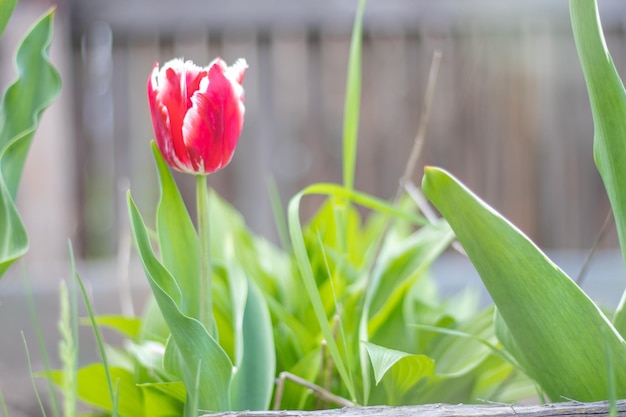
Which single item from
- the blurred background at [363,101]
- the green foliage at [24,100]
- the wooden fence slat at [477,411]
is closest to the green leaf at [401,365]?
the wooden fence slat at [477,411]

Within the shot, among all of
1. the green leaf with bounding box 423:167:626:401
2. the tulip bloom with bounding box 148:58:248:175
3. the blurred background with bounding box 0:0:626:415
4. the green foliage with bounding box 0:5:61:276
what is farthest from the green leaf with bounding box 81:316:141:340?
the blurred background with bounding box 0:0:626:415

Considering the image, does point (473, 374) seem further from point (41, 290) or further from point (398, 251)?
point (41, 290)

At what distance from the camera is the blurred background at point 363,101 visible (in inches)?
88.4

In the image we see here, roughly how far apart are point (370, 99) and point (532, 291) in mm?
→ 1966

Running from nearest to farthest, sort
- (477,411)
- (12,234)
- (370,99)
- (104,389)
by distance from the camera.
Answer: (477,411) < (12,234) < (104,389) < (370,99)

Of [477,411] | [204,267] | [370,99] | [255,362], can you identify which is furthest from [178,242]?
[370,99]

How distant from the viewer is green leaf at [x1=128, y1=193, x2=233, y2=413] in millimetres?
436

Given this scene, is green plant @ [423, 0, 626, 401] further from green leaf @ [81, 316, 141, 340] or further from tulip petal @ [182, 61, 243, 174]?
green leaf @ [81, 316, 141, 340]

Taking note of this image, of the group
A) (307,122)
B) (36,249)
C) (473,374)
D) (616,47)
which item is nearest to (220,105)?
Answer: (473,374)

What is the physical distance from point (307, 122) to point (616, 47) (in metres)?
1.09

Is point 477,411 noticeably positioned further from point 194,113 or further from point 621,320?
point 194,113

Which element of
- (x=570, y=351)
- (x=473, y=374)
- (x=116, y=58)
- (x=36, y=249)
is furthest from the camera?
(x=116, y=58)

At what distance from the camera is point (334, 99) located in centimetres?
233

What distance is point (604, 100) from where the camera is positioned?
17.4 inches
